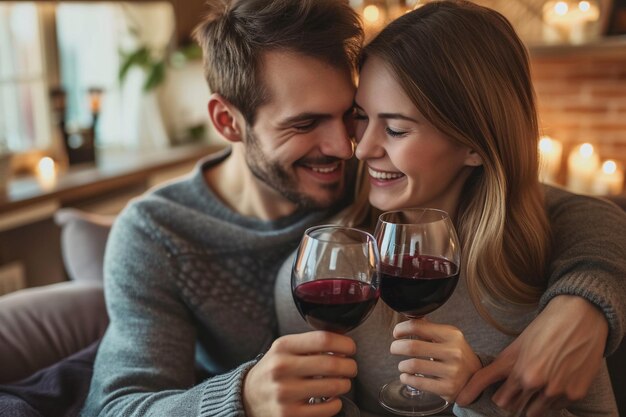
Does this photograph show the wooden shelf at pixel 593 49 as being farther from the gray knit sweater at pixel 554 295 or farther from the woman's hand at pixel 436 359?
the woman's hand at pixel 436 359

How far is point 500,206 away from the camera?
4.35 ft

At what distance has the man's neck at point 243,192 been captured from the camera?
1659 millimetres

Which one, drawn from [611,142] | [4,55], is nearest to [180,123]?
[4,55]

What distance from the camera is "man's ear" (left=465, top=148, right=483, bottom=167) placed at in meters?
1.37

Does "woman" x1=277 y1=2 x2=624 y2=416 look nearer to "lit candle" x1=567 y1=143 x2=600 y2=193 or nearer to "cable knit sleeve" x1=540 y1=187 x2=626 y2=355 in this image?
"cable knit sleeve" x1=540 y1=187 x2=626 y2=355

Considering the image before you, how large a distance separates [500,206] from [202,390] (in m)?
0.65

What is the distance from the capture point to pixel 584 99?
397cm

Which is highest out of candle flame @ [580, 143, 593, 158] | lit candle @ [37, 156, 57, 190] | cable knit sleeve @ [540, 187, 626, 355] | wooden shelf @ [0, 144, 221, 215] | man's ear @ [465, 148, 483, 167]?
man's ear @ [465, 148, 483, 167]

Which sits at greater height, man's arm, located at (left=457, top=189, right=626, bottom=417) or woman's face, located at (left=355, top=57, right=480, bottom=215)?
woman's face, located at (left=355, top=57, right=480, bottom=215)

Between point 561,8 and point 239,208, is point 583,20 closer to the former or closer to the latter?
point 561,8

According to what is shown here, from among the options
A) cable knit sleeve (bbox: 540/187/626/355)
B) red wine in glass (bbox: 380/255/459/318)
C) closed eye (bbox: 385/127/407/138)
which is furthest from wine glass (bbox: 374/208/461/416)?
closed eye (bbox: 385/127/407/138)

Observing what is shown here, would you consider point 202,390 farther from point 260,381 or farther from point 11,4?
point 11,4

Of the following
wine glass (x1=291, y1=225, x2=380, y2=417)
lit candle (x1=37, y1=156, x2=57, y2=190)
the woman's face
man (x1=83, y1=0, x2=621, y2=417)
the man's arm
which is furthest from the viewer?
lit candle (x1=37, y1=156, x2=57, y2=190)

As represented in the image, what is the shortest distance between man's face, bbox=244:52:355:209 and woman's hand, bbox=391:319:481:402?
0.56 meters
